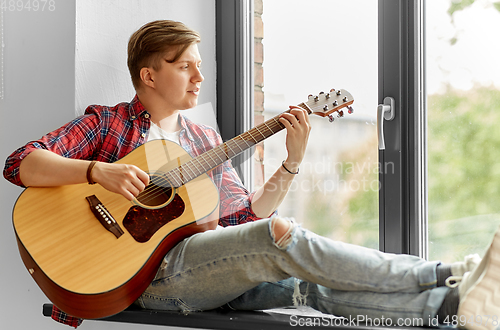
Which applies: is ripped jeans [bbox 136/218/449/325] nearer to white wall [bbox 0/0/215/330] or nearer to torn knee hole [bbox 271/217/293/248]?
torn knee hole [bbox 271/217/293/248]

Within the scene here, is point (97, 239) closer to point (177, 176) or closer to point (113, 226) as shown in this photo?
point (113, 226)

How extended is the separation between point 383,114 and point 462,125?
0.77 ft

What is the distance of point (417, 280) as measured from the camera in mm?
966

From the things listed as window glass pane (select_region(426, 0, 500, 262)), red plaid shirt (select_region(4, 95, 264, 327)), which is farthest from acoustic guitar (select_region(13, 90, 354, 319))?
window glass pane (select_region(426, 0, 500, 262))

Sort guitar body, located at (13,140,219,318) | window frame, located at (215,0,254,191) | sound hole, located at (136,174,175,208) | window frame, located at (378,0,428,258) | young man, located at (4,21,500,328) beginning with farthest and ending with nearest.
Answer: window frame, located at (215,0,254,191), window frame, located at (378,0,428,258), sound hole, located at (136,174,175,208), guitar body, located at (13,140,219,318), young man, located at (4,21,500,328)

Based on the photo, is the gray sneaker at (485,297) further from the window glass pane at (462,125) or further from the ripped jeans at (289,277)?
the window glass pane at (462,125)

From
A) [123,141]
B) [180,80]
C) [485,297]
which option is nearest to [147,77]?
[180,80]

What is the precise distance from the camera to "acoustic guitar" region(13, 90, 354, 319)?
43.4 inches

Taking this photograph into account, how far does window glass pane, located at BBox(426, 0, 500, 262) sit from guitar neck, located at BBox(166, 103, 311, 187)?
0.52 meters

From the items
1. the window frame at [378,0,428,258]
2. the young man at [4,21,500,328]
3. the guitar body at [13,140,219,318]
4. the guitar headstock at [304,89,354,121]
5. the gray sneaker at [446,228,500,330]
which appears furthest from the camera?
the window frame at [378,0,428,258]

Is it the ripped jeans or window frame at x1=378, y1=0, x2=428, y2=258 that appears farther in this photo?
window frame at x1=378, y1=0, x2=428, y2=258

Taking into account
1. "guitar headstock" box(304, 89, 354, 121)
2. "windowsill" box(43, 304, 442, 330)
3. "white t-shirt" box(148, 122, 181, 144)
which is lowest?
"windowsill" box(43, 304, 442, 330)

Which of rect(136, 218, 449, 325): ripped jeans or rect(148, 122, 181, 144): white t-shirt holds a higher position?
rect(148, 122, 181, 144): white t-shirt

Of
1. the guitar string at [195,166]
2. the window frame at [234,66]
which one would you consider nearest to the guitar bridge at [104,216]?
the guitar string at [195,166]
